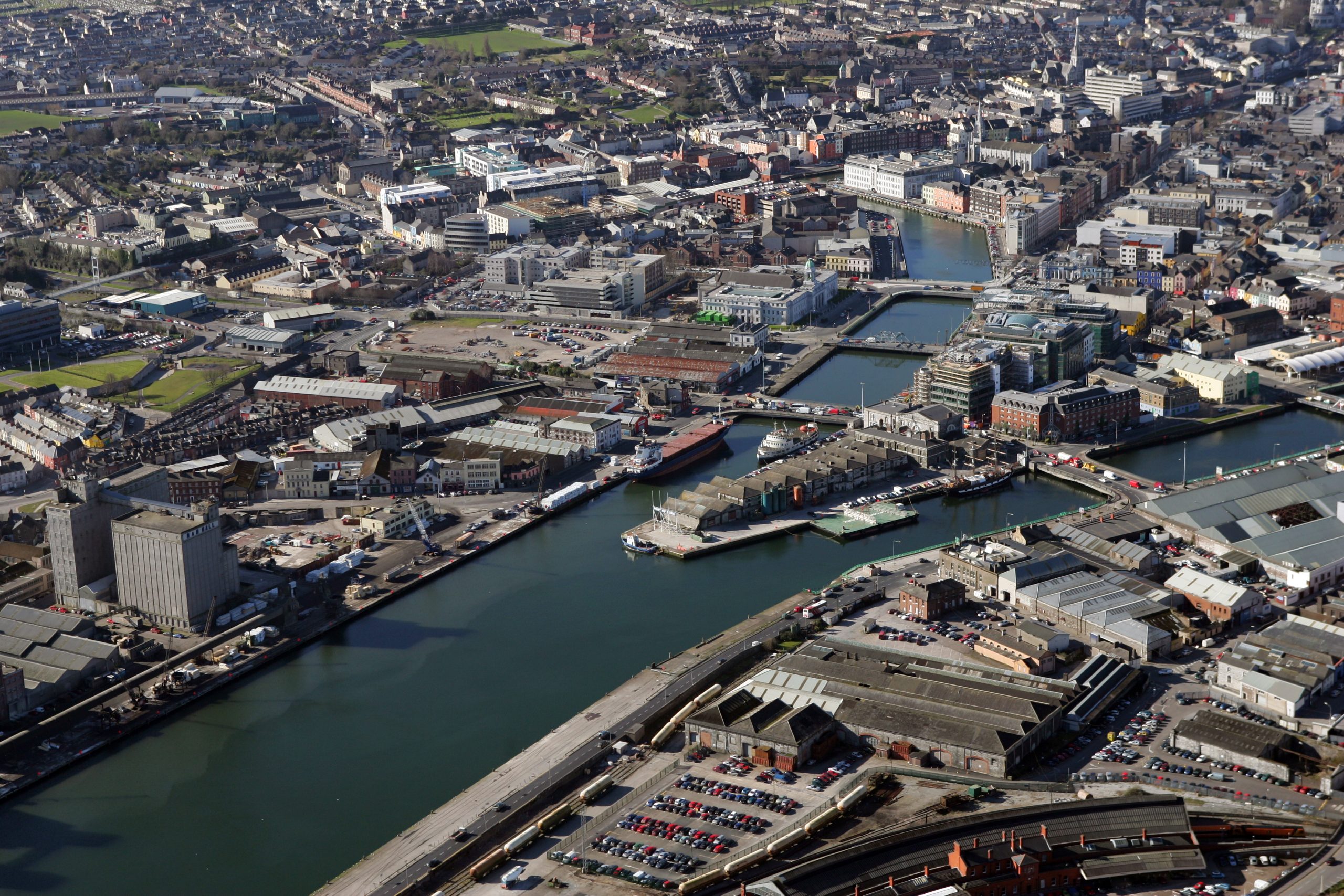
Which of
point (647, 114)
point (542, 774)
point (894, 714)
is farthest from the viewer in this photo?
point (647, 114)

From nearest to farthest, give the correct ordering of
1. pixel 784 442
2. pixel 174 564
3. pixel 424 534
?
pixel 174 564
pixel 424 534
pixel 784 442

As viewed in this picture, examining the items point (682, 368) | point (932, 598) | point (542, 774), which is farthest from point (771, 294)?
point (542, 774)

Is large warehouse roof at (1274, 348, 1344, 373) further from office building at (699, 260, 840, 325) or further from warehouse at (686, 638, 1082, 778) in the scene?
warehouse at (686, 638, 1082, 778)

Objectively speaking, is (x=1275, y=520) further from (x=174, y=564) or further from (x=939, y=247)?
(x=939, y=247)

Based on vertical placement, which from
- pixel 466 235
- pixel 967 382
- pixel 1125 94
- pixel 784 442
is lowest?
pixel 784 442

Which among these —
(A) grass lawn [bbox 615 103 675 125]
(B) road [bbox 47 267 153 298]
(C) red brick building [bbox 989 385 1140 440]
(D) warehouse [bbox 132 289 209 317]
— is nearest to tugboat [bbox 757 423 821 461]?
(C) red brick building [bbox 989 385 1140 440]

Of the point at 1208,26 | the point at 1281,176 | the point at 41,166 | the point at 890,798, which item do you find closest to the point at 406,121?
the point at 41,166

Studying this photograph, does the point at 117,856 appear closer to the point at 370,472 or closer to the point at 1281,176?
the point at 370,472
